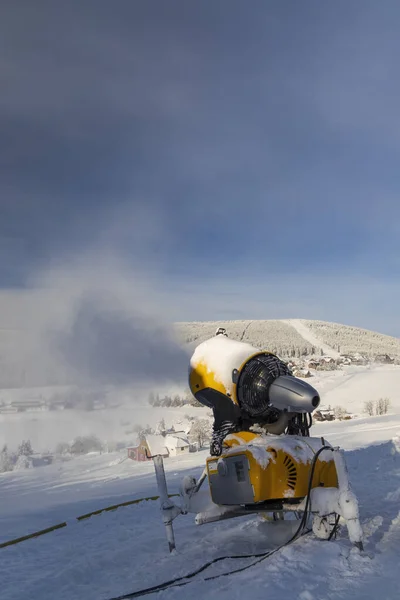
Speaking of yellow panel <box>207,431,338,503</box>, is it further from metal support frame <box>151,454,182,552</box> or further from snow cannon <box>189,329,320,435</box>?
metal support frame <box>151,454,182,552</box>

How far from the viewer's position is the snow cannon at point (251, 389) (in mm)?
6133

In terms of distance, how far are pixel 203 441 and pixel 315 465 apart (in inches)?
1463

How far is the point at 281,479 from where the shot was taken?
573 cm

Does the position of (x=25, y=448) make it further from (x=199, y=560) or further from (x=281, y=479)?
(x=281, y=479)

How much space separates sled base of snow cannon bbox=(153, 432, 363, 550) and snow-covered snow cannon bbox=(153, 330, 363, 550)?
11 mm

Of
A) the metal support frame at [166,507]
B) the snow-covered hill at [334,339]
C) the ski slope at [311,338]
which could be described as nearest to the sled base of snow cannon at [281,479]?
the metal support frame at [166,507]

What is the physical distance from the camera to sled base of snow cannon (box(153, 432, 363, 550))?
5.48 m

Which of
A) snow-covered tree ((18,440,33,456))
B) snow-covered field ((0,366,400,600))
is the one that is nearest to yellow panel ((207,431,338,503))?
snow-covered field ((0,366,400,600))

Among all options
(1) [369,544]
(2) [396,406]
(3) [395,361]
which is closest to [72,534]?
(1) [369,544]

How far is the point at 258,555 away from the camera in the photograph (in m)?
6.00

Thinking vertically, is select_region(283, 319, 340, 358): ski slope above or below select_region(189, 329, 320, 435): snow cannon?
→ above

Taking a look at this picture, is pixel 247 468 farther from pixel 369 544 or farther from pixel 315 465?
pixel 369 544

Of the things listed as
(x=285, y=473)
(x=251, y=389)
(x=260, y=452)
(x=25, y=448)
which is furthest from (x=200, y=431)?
(x=260, y=452)

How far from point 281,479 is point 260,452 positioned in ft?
1.39
